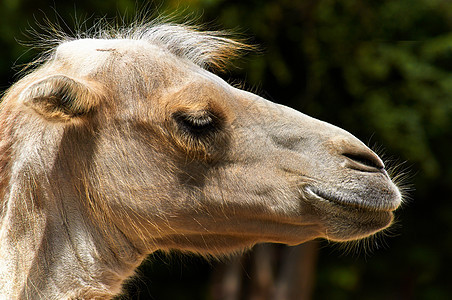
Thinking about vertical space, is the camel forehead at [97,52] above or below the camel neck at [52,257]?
above

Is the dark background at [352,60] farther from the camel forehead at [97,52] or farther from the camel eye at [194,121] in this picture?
the camel eye at [194,121]

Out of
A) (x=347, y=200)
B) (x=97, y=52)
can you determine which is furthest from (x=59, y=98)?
(x=347, y=200)

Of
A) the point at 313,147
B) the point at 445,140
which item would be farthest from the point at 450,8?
the point at 313,147

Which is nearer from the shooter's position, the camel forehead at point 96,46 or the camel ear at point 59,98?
the camel ear at point 59,98

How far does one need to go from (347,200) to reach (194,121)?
39.6 inches

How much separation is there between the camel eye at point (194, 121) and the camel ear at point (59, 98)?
1.67ft

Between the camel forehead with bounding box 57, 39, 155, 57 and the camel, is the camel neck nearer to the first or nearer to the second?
the camel

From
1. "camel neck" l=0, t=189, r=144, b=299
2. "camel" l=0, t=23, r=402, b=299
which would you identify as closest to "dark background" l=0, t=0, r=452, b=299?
"camel" l=0, t=23, r=402, b=299

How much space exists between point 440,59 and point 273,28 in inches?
117

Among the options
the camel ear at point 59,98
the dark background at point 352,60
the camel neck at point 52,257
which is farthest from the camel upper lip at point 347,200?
the dark background at point 352,60

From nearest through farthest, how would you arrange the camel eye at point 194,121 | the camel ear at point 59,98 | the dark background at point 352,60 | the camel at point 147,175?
the camel ear at point 59,98 → the camel at point 147,175 → the camel eye at point 194,121 → the dark background at point 352,60

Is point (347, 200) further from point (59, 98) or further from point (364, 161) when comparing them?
point (59, 98)

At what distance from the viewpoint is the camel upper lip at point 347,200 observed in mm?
3684

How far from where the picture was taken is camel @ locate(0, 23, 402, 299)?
3625mm
